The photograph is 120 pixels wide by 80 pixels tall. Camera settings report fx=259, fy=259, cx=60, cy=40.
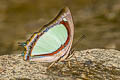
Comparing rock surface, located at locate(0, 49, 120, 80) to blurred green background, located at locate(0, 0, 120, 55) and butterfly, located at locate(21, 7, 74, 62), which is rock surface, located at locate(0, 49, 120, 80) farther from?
blurred green background, located at locate(0, 0, 120, 55)

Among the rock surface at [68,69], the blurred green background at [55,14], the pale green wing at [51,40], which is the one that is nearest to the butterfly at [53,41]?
the pale green wing at [51,40]

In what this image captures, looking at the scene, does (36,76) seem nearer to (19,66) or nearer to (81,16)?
(19,66)

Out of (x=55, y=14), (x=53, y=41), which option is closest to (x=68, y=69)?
(x=53, y=41)

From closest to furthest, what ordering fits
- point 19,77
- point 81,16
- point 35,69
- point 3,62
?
point 19,77, point 35,69, point 3,62, point 81,16

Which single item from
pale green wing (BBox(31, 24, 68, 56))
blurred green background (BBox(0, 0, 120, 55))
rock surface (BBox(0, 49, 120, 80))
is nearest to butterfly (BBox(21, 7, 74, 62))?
pale green wing (BBox(31, 24, 68, 56))

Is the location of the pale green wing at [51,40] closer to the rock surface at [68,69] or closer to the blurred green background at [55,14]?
the rock surface at [68,69]

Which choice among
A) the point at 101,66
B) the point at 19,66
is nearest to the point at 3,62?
the point at 19,66
